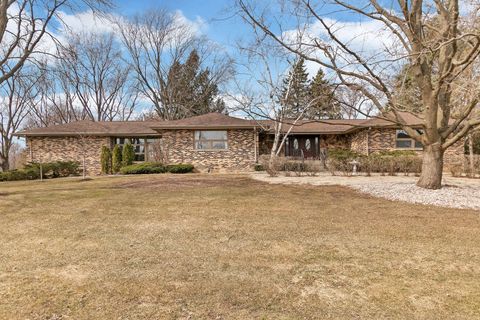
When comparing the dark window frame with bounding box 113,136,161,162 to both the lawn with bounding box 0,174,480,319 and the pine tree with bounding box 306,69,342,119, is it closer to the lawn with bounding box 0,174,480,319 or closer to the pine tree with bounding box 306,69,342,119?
the pine tree with bounding box 306,69,342,119

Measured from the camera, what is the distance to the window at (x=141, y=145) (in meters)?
18.8

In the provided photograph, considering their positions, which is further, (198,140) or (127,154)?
(127,154)

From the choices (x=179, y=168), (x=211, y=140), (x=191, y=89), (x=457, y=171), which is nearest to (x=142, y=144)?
(x=179, y=168)

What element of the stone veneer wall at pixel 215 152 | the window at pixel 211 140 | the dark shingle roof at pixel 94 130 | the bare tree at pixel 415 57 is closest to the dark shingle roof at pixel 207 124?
the stone veneer wall at pixel 215 152

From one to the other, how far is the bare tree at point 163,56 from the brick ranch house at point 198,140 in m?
9.74

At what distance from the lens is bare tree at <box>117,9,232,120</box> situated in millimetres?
26656

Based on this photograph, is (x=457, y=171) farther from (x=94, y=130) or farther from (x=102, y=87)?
(x=102, y=87)

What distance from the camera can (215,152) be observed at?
55.8 feet

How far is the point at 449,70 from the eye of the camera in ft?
22.6

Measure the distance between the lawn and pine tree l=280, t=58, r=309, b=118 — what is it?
861cm

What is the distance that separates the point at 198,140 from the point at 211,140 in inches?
Answer: 29.9

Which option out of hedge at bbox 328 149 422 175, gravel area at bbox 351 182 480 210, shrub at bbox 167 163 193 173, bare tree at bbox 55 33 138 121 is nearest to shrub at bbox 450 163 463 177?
hedge at bbox 328 149 422 175

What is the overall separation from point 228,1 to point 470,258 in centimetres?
802

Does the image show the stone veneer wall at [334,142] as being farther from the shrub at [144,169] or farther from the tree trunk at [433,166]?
the tree trunk at [433,166]
